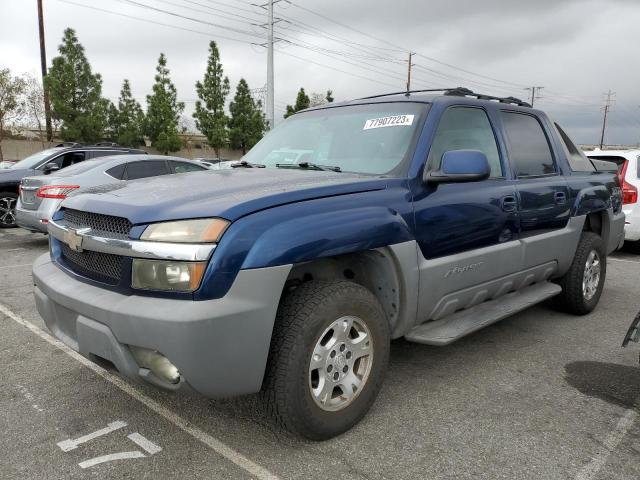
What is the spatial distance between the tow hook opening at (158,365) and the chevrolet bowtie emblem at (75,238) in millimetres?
675

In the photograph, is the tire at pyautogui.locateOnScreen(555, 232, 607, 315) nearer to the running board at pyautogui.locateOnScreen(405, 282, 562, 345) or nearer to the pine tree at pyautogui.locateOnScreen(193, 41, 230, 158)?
the running board at pyautogui.locateOnScreen(405, 282, 562, 345)

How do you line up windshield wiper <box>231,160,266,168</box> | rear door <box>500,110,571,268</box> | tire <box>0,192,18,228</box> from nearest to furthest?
1. windshield wiper <box>231,160,266,168</box>
2. rear door <box>500,110,571,268</box>
3. tire <box>0,192,18,228</box>

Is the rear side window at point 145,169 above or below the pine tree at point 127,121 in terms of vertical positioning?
below

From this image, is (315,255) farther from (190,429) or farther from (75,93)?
(75,93)

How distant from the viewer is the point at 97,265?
8.36 feet

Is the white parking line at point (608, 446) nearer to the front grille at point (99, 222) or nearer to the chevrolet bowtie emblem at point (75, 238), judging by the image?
the front grille at point (99, 222)

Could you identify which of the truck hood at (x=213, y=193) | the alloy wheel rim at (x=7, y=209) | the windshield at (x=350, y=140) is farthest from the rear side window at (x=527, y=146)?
the alloy wheel rim at (x=7, y=209)

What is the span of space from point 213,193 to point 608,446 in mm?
2348

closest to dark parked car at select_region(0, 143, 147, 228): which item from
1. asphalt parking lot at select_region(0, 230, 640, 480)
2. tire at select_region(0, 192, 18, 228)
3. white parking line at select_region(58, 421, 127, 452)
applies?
tire at select_region(0, 192, 18, 228)

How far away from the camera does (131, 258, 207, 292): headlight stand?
2168 millimetres

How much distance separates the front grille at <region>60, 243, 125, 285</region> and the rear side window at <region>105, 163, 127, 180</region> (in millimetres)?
5725

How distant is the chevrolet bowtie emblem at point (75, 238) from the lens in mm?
2596

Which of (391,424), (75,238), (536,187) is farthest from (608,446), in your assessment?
(75,238)

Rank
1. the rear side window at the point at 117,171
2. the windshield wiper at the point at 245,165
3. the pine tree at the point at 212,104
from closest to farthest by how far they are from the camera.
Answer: the windshield wiper at the point at 245,165, the rear side window at the point at 117,171, the pine tree at the point at 212,104
